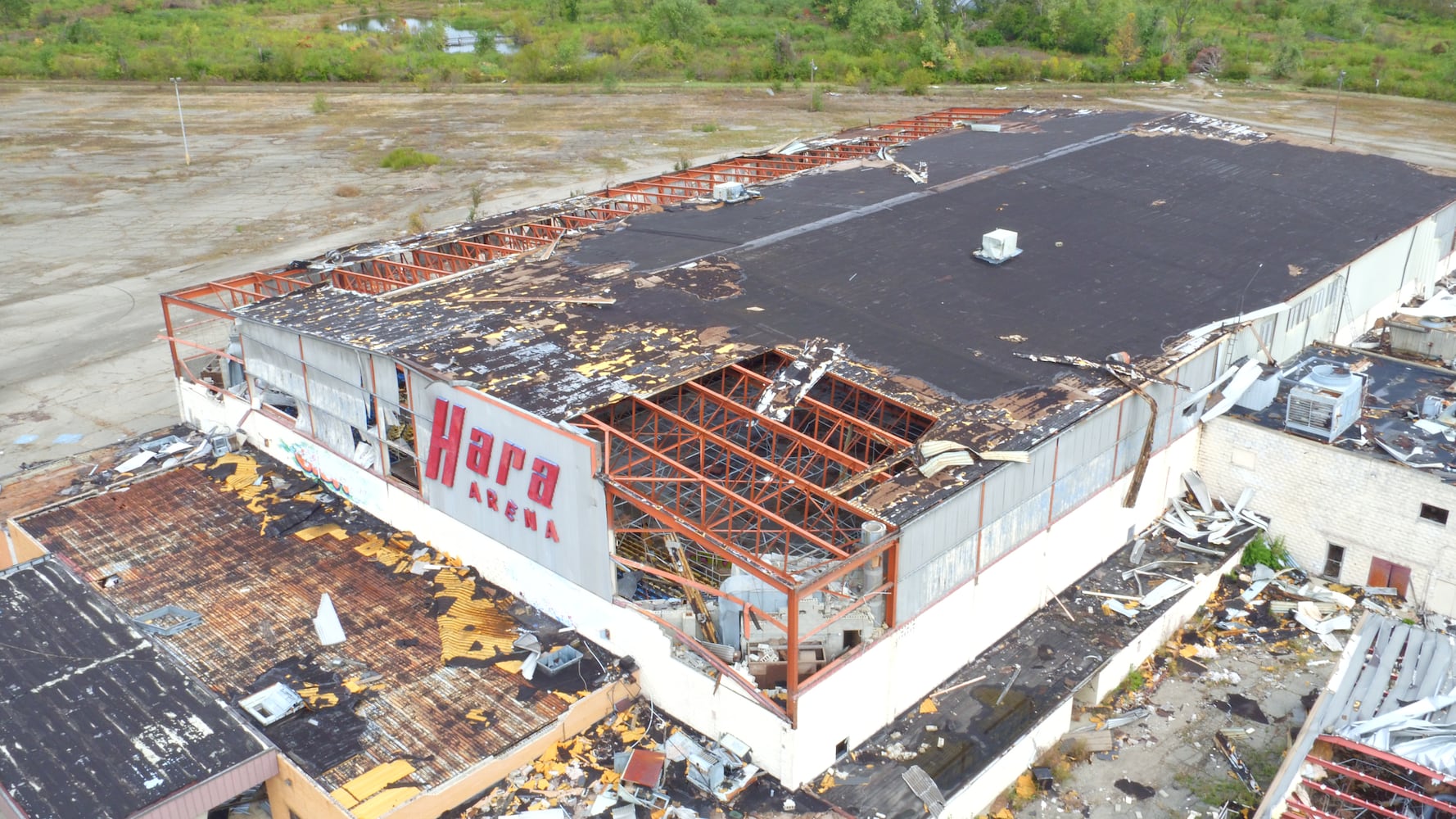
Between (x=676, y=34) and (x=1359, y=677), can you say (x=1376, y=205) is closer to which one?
(x=1359, y=677)

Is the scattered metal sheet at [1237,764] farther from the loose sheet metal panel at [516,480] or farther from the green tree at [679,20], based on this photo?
the green tree at [679,20]

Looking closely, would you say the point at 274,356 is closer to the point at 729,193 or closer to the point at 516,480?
the point at 516,480

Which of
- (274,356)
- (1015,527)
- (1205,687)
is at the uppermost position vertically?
(274,356)

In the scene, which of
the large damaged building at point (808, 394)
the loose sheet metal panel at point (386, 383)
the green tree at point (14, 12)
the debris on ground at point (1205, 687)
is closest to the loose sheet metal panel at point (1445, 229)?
the large damaged building at point (808, 394)

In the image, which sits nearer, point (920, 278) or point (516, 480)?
point (516, 480)

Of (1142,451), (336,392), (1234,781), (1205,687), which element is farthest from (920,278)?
(336,392)

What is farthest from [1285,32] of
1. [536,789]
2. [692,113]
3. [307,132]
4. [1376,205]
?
[536,789]

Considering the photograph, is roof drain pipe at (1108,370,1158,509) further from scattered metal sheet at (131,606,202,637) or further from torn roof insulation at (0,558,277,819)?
scattered metal sheet at (131,606,202,637)
